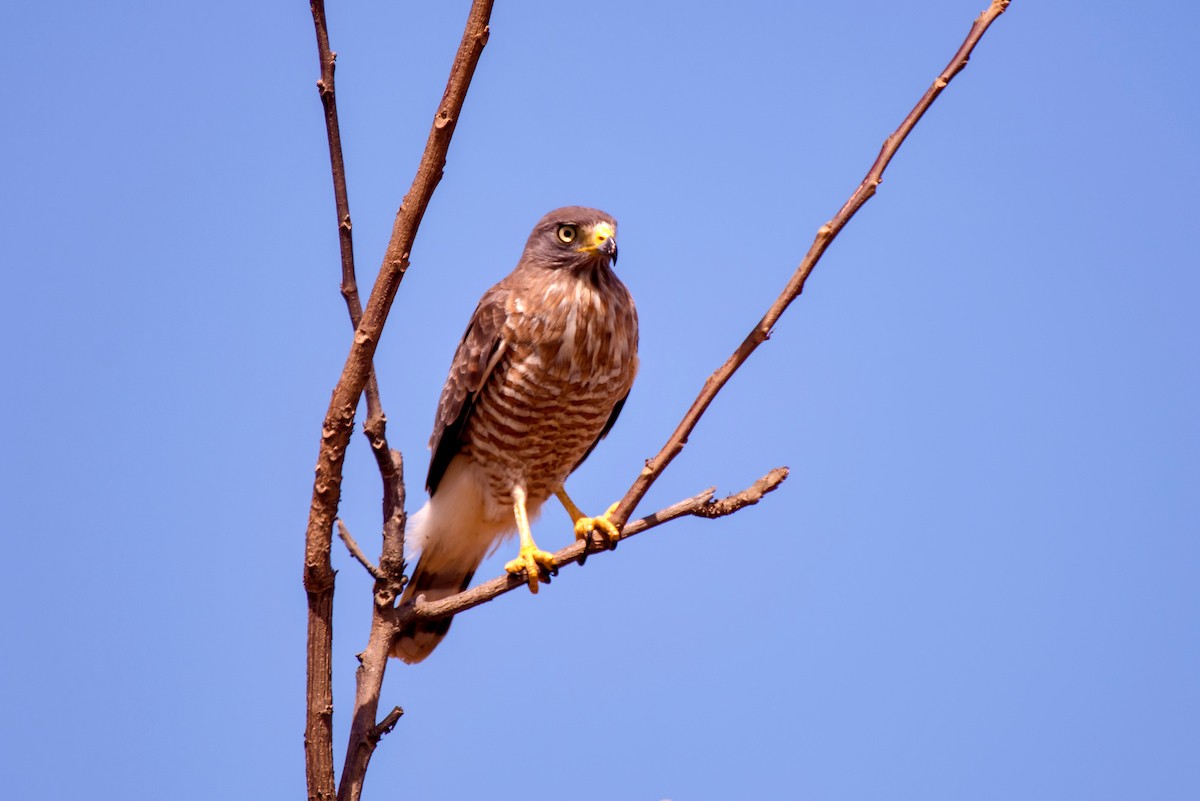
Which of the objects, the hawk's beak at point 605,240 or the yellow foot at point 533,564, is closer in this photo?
the yellow foot at point 533,564

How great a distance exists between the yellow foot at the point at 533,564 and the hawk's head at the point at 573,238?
1.32m

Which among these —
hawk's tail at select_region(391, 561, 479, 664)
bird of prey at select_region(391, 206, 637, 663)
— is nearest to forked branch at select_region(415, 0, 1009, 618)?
bird of prey at select_region(391, 206, 637, 663)

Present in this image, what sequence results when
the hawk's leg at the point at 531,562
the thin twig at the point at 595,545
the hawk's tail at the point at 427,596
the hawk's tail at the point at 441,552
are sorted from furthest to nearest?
1. the hawk's tail at the point at 441,552
2. the hawk's tail at the point at 427,596
3. the hawk's leg at the point at 531,562
4. the thin twig at the point at 595,545

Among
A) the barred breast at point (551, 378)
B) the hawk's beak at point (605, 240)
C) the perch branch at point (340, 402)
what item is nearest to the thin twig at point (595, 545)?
the perch branch at point (340, 402)

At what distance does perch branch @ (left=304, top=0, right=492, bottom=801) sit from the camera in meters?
3.37

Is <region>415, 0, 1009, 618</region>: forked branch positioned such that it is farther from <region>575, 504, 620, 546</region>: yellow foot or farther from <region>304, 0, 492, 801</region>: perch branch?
<region>304, 0, 492, 801</region>: perch branch

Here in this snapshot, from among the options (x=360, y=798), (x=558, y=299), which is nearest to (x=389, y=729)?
(x=360, y=798)

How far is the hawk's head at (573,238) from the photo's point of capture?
5262 mm

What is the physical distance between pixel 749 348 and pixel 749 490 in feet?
1.66

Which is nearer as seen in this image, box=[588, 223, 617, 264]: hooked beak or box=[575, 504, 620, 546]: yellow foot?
box=[575, 504, 620, 546]: yellow foot

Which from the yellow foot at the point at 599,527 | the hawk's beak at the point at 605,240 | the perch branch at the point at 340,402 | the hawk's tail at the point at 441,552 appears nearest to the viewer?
the perch branch at the point at 340,402

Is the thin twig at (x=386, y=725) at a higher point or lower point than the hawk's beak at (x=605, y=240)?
lower

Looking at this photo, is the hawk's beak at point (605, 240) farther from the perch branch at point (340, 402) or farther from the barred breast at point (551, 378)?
the perch branch at point (340, 402)

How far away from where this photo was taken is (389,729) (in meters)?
3.98
